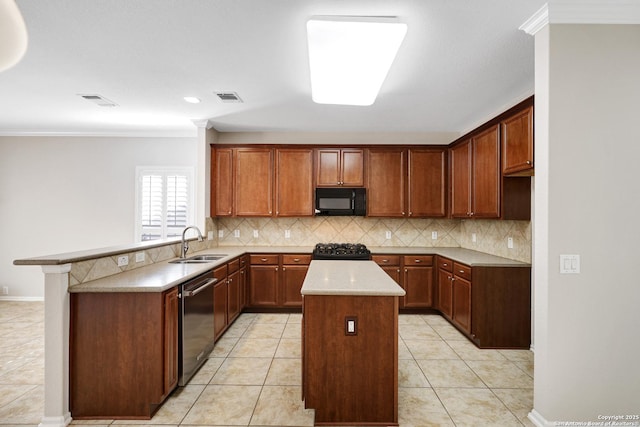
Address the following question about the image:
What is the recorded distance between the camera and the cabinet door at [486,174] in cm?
328

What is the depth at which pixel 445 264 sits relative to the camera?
13.2ft

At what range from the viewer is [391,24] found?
1757mm

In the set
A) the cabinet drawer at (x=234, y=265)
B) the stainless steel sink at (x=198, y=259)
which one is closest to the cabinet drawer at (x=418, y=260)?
the cabinet drawer at (x=234, y=265)

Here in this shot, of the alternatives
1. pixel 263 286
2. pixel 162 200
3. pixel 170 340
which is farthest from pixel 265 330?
pixel 162 200

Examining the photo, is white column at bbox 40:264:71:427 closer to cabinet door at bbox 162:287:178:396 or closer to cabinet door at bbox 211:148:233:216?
cabinet door at bbox 162:287:178:396

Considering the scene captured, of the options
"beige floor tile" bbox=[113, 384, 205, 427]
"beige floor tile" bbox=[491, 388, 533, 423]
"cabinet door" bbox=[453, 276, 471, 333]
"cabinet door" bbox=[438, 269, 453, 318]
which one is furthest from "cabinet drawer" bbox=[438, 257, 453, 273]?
"beige floor tile" bbox=[113, 384, 205, 427]

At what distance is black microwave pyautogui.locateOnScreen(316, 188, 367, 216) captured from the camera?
15.0ft

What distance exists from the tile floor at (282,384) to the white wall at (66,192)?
5.33 ft

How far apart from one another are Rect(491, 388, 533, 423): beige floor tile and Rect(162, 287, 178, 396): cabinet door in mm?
2454

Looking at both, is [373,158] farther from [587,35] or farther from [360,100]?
[587,35]

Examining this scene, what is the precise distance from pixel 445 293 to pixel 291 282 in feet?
6.68

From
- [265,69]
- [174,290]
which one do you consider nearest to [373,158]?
[265,69]

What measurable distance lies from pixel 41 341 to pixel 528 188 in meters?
5.41

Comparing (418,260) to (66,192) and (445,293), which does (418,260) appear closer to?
(445,293)
